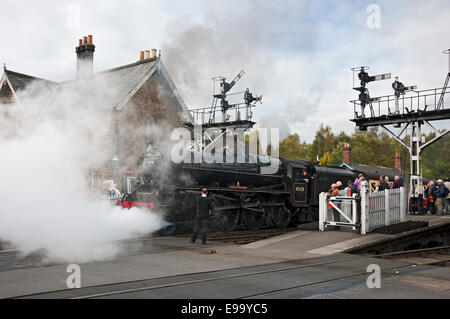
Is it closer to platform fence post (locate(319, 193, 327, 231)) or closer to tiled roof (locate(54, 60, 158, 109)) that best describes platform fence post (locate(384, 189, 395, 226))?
platform fence post (locate(319, 193, 327, 231))

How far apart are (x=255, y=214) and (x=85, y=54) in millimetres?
14999

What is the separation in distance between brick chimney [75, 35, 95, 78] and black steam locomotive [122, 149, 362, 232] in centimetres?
1303

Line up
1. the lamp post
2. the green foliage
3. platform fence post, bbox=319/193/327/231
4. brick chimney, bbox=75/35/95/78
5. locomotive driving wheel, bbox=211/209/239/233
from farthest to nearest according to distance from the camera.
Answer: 1. the green foliage
2. brick chimney, bbox=75/35/95/78
3. the lamp post
4. locomotive driving wheel, bbox=211/209/239/233
5. platform fence post, bbox=319/193/327/231

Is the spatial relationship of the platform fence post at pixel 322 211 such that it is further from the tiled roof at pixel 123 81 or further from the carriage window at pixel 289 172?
the tiled roof at pixel 123 81

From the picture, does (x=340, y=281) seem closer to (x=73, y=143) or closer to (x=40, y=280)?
(x=40, y=280)

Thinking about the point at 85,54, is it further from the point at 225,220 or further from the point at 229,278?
the point at 229,278

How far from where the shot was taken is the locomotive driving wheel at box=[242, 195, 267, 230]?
17.5 metres

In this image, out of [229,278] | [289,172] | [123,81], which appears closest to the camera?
[229,278]

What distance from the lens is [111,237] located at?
1220 cm

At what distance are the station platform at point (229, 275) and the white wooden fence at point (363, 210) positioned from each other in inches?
61.9

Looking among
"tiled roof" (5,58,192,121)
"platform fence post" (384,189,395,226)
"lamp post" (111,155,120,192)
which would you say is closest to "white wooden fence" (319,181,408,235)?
"platform fence post" (384,189,395,226)

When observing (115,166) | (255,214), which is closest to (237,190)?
(255,214)

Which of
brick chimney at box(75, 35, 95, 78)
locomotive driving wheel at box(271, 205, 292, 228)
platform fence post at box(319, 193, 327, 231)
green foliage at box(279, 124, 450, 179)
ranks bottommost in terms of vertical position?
locomotive driving wheel at box(271, 205, 292, 228)

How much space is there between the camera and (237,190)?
16.7 meters
